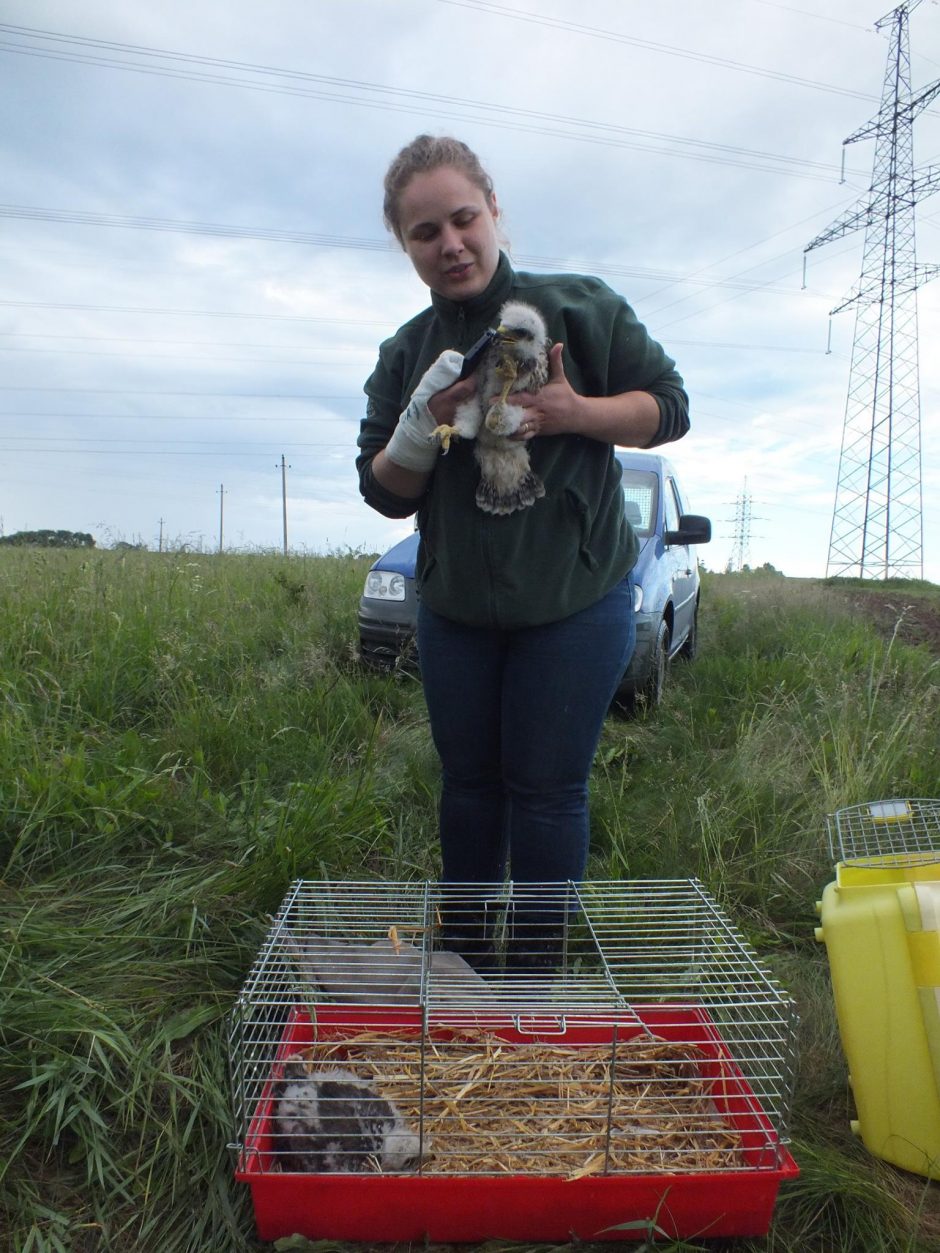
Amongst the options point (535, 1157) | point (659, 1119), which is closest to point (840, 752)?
point (659, 1119)

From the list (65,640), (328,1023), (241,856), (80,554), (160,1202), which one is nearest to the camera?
(160,1202)

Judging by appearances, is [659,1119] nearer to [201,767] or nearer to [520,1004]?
[520,1004]

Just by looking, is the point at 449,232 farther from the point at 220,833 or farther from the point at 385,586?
the point at 385,586

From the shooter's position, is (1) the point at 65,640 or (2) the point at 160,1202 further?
(1) the point at 65,640

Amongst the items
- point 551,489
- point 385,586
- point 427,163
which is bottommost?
point 385,586

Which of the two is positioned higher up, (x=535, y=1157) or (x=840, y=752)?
(x=840, y=752)

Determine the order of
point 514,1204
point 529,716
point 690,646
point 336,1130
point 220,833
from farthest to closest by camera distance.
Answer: point 690,646 < point 220,833 < point 529,716 < point 336,1130 < point 514,1204

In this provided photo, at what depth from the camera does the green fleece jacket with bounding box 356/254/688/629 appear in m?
1.77

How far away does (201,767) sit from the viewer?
105 inches

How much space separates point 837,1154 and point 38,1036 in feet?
5.05

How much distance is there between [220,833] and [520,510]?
1314 mm

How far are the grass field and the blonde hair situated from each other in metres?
1.57

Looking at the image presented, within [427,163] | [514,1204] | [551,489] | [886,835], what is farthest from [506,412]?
[886,835]

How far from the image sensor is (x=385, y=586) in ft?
15.0
